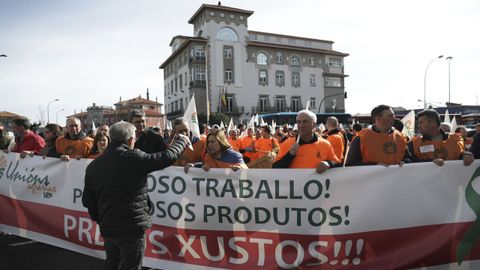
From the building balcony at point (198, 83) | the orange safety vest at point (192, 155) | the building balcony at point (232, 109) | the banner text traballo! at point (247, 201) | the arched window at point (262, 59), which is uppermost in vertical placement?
the arched window at point (262, 59)

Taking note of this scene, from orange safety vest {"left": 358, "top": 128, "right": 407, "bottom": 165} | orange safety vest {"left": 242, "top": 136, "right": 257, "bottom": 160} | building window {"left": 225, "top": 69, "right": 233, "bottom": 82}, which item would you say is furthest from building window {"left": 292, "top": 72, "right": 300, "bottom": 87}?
orange safety vest {"left": 358, "top": 128, "right": 407, "bottom": 165}

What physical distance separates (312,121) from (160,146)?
204cm

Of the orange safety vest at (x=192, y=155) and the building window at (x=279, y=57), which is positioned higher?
the building window at (x=279, y=57)

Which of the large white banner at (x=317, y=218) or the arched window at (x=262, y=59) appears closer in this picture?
the large white banner at (x=317, y=218)

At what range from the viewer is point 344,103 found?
2485 inches

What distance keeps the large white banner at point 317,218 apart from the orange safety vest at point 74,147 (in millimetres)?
1976

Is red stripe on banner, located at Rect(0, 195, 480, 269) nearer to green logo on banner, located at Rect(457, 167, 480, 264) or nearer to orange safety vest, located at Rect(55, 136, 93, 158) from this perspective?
green logo on banner, located at Rect(457, 167, 480, 264)

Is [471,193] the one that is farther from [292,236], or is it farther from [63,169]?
[63,169]

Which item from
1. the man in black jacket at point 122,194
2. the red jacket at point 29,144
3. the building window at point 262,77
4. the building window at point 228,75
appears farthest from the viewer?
the building window at point 262,77

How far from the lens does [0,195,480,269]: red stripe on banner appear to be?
11.2 feet

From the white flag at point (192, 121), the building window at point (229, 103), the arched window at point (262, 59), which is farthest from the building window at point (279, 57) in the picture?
the white flag at point (192, 121)

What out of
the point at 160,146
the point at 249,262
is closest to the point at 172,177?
the point at 160,146

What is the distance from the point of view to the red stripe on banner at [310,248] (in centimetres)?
341

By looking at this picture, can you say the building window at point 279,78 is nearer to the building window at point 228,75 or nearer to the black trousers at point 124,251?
the building window at point 228,75
